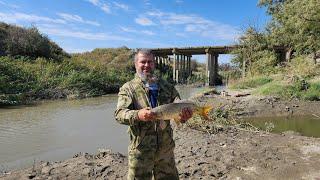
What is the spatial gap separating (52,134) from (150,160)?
799cm

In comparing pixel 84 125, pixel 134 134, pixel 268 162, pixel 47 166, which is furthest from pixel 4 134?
pixel 134 134

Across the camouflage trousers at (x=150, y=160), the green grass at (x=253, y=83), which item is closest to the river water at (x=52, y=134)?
the camouflage trousers at (x=150, y=160)

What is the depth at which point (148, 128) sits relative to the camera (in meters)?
4.38

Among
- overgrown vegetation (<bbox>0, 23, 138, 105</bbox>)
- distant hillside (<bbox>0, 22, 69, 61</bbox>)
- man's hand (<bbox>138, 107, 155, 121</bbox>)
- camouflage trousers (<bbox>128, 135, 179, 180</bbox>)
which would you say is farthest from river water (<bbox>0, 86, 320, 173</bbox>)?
distant hillside (<bbox>0, 22, 69, 61</bbox>)

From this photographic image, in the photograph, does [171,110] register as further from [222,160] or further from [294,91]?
[294,91]

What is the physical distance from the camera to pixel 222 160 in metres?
7.73

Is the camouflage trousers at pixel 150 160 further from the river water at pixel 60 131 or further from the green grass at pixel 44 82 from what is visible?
the green grass at pixel 44 82

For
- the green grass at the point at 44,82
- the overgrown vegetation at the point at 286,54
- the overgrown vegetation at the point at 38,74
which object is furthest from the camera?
the overgrown vegetation at the point at 38,74

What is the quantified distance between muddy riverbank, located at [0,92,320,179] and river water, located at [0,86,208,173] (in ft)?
3.97

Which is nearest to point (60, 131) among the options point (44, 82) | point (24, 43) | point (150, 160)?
point (150, 160)

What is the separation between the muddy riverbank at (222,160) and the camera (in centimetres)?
693

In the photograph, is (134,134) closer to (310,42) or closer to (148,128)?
(148,128)

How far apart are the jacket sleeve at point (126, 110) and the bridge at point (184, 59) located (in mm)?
36058

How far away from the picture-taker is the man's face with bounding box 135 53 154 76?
4.32 metres
